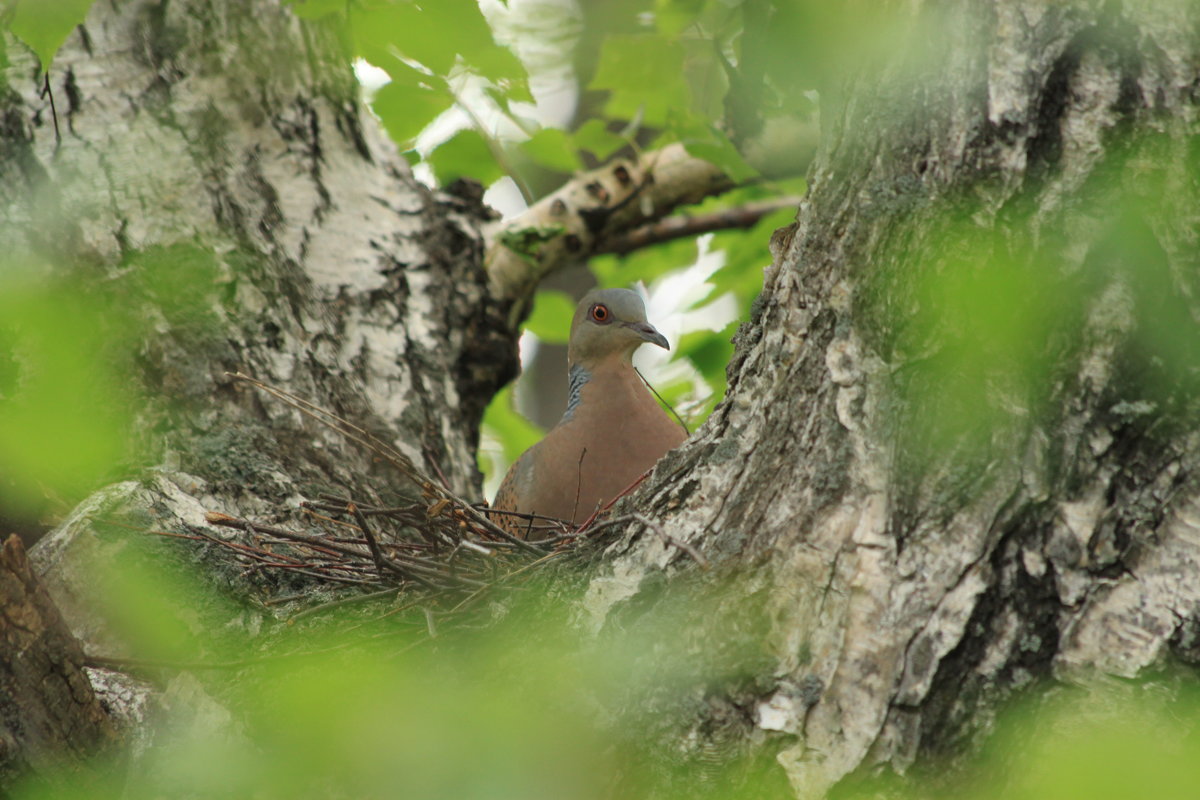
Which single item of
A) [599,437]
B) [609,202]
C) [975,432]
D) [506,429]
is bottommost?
[506,429]

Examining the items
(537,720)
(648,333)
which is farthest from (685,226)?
(537,720)

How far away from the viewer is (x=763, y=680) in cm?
227

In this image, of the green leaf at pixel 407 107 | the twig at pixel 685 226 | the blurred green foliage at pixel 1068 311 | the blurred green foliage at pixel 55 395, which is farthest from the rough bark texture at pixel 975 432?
the twig at pixel 685 226

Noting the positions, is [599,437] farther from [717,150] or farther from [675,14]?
[675,14]

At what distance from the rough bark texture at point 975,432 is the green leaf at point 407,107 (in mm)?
2394

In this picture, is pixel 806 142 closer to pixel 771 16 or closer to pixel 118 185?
pixel 771 16

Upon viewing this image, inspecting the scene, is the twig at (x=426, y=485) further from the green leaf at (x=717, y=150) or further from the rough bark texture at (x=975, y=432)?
the green leaf at (x=717, y=150)

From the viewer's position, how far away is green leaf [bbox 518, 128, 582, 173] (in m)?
5.13

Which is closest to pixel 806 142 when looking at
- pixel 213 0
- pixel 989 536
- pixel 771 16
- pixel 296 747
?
pixel 771 16

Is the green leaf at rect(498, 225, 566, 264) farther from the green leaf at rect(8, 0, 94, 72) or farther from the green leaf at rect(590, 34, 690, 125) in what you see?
the green leaf at rect(8, 0, 94, 72)

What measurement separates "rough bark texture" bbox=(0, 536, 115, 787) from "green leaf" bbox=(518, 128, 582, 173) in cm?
331

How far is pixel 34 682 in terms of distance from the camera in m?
2.38

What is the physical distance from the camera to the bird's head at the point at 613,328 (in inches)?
199

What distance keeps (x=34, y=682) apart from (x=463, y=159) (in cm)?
358
